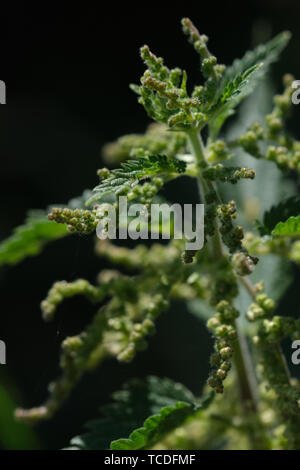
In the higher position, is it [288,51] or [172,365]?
[288,51]

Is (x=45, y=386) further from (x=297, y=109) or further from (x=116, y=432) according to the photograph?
(x=297, y=109)

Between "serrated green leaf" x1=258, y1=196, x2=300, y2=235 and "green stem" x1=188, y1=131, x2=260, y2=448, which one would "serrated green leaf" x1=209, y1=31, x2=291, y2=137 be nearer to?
"green stem" x1=188, y1=131, x2=260, y2=448

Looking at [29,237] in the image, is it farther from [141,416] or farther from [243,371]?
[243,371]

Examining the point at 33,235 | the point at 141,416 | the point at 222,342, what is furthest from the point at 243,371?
the point at 33,235

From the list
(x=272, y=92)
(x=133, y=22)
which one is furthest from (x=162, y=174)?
(x=133, y=22)

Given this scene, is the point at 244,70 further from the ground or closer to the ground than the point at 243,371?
further from the ground

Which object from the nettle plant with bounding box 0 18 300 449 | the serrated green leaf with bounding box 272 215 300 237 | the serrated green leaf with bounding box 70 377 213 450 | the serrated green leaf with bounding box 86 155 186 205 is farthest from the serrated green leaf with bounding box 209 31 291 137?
the serrated green leaf with bounding box 70 377 213 450
